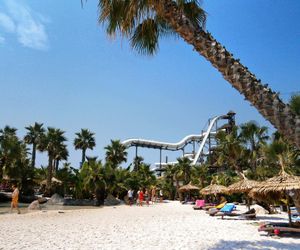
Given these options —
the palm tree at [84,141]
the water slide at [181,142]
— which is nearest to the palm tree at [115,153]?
the palm tree at [84,141]

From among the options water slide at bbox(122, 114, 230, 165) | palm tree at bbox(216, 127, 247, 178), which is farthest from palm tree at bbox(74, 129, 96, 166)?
palm tree at bbox(216, 127, 247, 178)

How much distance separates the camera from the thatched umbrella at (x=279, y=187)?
11578mm

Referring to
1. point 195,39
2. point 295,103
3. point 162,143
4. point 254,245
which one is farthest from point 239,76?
point 162,143

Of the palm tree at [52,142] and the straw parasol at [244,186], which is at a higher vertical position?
the palm tree at [52,142]

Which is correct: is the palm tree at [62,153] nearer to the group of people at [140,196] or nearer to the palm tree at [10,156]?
the palm tree at [10,156]

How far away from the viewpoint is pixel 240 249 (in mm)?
8461

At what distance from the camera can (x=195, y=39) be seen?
6.57 m

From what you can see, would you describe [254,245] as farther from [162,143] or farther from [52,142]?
[162,143]

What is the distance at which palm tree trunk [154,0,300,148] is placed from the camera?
5277mm

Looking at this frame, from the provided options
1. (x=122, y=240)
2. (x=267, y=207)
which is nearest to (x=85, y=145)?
(x=267, y=207)

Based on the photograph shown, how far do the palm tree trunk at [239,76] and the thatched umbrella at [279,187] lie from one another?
23.3ft

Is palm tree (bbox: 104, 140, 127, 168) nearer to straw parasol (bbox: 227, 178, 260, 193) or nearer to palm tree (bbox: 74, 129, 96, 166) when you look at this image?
palm tree (bbox: 74, 129, 96, 166)

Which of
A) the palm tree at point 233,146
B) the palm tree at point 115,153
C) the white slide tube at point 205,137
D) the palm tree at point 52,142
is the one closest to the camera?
the palm tree at point 233,146

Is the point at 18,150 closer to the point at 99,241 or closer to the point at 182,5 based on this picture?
the point at 99,241
